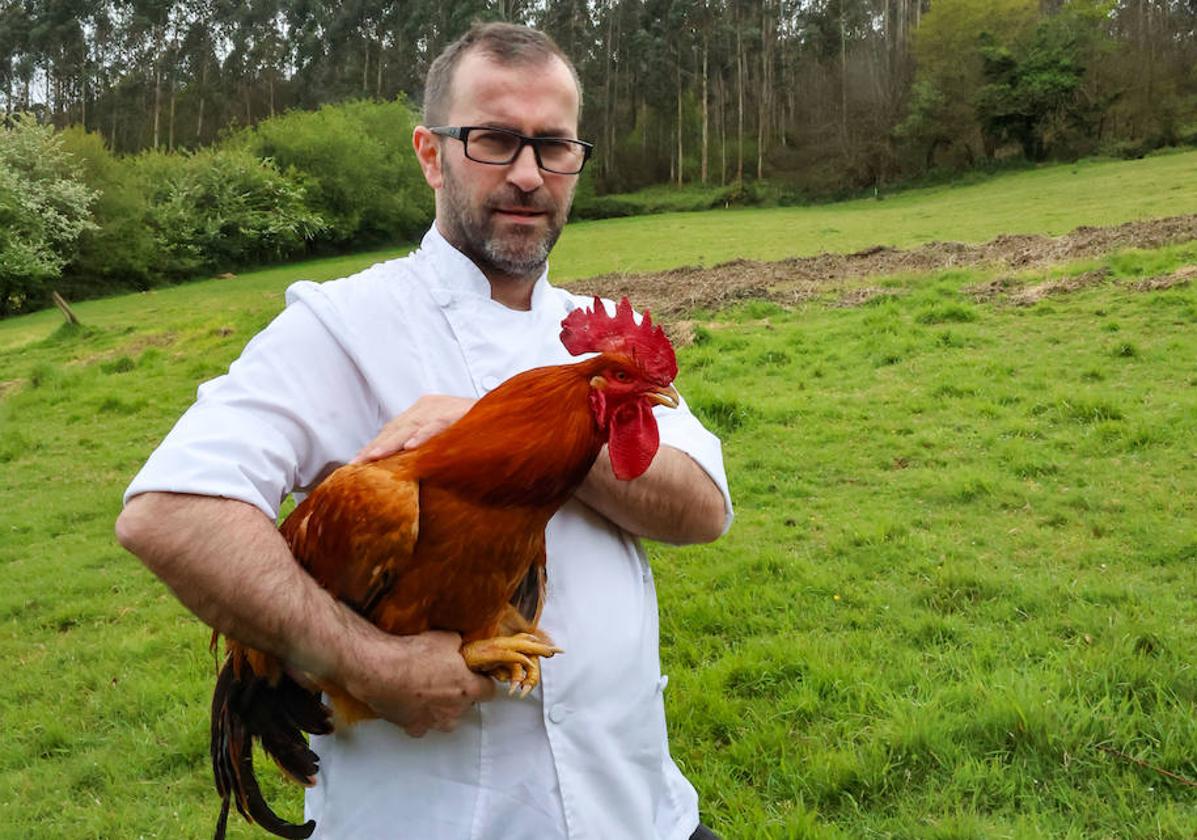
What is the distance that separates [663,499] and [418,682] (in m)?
0.68

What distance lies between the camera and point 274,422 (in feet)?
5.51

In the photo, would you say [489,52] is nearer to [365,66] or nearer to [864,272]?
[864,272]

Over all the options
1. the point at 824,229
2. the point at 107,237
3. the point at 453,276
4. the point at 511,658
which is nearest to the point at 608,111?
the point at 107,237

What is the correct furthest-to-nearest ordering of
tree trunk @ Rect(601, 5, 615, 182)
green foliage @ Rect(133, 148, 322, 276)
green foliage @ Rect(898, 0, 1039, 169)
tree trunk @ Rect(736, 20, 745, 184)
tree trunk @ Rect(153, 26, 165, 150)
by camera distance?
tree trunk @ Rect(601, 5, 615, 182)
tree trunk @ Rect(153, 26, 165, 150)
tree trunk @ Rect(736, 20, 745, 184)
green foliage @ Rect(898, 0, 1039, 169)
green foliage @ Rect(133, 148, 322, 276)

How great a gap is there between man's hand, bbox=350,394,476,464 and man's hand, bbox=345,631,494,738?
0.37 meters

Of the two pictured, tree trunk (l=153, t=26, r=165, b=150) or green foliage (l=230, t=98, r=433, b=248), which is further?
tree trunk (l=153, t=26, r=165, b=150)

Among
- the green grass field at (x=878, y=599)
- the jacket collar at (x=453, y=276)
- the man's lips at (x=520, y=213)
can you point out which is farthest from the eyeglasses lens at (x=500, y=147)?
the green grass field at (x=878, y=599)

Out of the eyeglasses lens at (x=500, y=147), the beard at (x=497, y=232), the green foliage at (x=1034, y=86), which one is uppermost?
the green foliage at (x=1034, y=86)

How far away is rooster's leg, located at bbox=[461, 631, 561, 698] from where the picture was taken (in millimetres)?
1621

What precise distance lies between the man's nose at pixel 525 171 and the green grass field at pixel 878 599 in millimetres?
2449

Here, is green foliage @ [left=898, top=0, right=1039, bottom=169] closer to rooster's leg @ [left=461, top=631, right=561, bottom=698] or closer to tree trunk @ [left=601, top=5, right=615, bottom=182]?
tree trunk @ [left=601, top=5, right=615, bottom=182]

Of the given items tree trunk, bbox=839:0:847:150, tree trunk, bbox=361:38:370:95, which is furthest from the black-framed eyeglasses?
tree trunk, bbox=361:38:370:95

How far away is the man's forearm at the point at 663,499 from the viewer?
6.17ft

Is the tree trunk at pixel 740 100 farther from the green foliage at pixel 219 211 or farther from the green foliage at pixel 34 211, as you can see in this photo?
the green foliage at pixel 34 211
